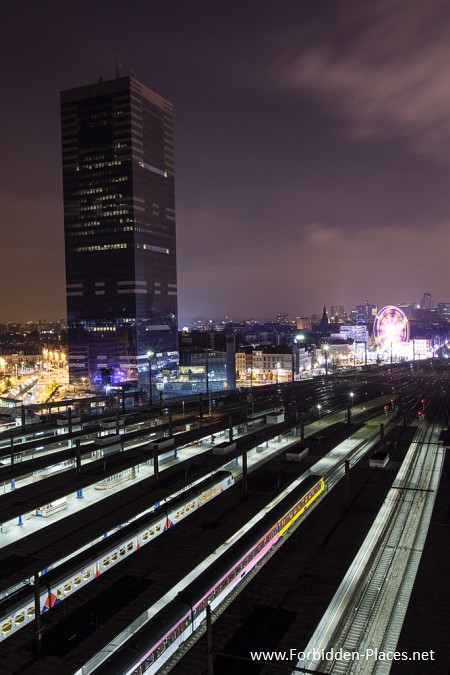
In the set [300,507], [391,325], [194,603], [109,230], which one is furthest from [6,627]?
[109,230]

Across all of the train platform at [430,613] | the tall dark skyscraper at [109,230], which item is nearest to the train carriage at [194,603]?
the train platform at [430,613]

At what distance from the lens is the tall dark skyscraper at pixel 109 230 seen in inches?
4190

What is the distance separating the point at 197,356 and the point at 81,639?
279 ft

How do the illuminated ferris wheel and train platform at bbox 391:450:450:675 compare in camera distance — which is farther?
the illuminated ferris wheel

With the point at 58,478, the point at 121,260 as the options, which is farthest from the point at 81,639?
the point at 121,260

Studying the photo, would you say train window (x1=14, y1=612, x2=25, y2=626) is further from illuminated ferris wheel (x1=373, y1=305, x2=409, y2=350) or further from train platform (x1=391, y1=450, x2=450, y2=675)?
illuminated ferris wheel (x1=373, y1=305, x2=409, y2=350)

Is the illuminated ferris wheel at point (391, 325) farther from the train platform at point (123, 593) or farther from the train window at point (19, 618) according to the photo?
the train window at point (19, 618)

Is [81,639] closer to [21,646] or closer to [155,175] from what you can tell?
[21,646]

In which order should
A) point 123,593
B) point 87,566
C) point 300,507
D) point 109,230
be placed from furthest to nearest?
point 109,230, point 300,507, point 87,566, point 123,593

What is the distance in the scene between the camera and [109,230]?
353ft

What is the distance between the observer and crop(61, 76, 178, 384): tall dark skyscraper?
106438 millimetres

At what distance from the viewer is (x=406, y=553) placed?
63.9 ft

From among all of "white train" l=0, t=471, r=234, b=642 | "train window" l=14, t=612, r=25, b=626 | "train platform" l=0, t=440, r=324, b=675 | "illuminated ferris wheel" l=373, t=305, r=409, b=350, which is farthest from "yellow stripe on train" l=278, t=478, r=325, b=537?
"illuminated ferris wheel" l=373, t=305, r=409, b=350

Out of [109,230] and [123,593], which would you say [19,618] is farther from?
[109,230]
